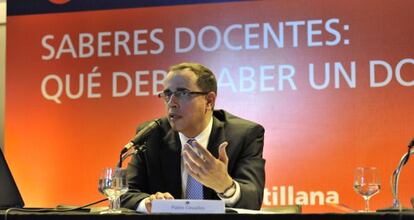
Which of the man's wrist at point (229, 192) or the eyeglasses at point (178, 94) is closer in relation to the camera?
the man's wrist at point (229, 192)

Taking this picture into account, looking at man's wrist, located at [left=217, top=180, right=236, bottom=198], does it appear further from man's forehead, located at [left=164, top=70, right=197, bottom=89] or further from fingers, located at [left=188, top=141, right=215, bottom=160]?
man's forehead, located at [left=164, top=70, right=197, bottom=89]

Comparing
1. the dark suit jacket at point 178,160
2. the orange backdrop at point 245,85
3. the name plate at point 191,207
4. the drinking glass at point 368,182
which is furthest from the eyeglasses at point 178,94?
the orange backdrop at point 245,85

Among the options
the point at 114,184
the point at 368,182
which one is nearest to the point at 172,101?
the point at 114,184

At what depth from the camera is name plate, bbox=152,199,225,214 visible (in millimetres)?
1865

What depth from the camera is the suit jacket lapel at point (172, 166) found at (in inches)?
120

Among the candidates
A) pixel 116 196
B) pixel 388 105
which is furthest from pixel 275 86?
pixel 116 196

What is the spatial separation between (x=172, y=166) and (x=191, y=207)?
3.83 feet

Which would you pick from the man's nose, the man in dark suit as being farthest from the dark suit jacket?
the man's nose

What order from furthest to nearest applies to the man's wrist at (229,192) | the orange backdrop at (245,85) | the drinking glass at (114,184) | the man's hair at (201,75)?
the orange backdrop at (245,85) < the man's hair at (201,75) < the man's wrist at (229,192) < the drinking glass at (114,184)

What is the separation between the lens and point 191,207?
6.22 feet

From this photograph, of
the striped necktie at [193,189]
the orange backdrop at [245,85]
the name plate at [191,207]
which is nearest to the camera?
the name plate at [191,207]

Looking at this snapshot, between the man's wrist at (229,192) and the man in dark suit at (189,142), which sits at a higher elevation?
the man in dark suit at (189,142)

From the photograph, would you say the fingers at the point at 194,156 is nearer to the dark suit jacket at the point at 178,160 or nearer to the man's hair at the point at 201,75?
the dark suit jacket at the point at 178,160

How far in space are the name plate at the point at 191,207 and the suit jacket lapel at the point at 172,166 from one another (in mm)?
1102
